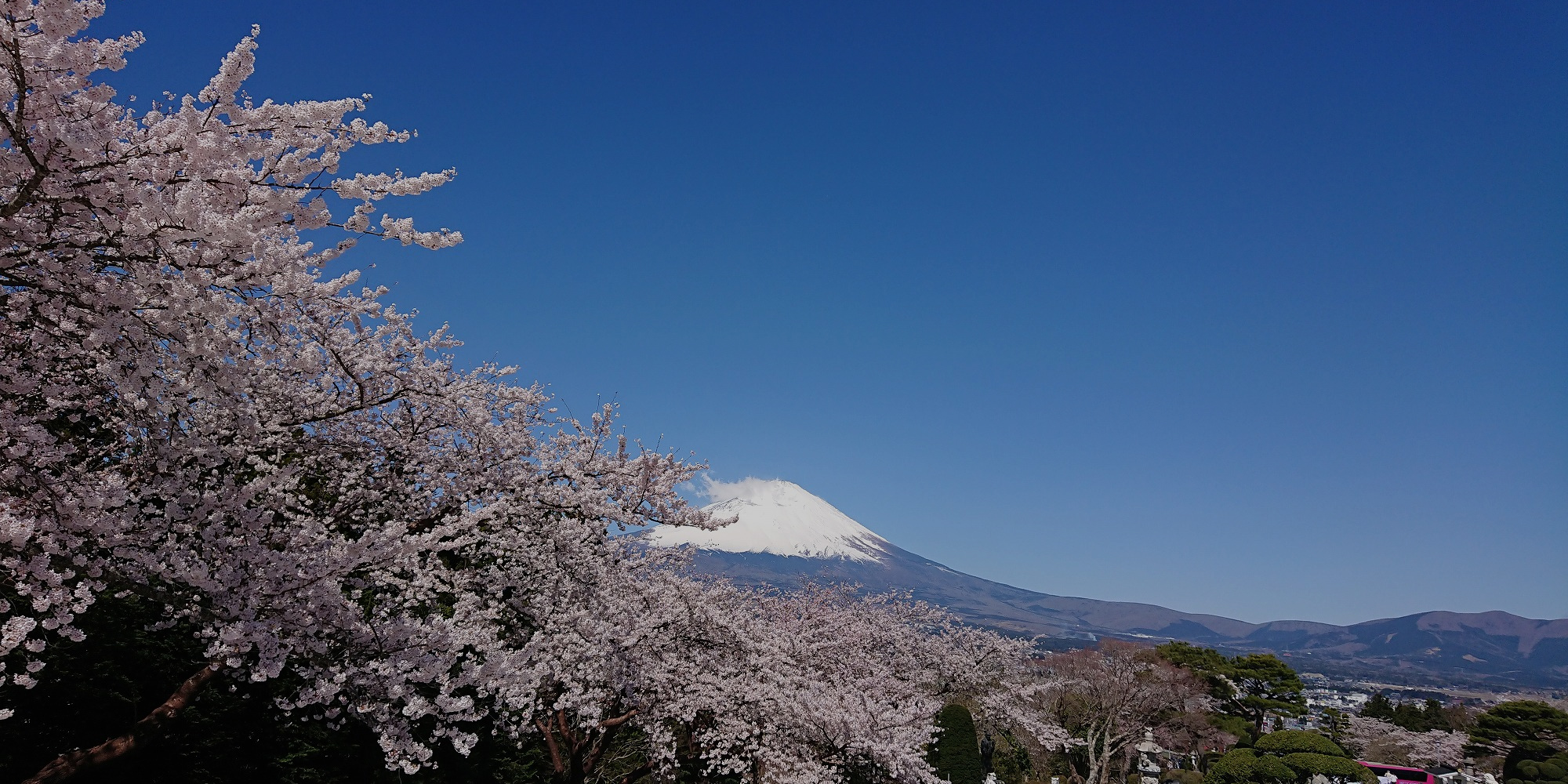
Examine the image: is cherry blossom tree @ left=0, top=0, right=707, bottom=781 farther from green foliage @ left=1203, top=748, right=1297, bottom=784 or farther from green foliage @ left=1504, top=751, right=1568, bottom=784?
green foliage @ left=1504, top=751, right=1568, bottom=784

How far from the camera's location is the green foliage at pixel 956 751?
19.5 meters

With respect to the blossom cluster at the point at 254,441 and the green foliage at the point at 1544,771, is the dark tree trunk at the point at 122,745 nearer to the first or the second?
the blossom cluster at the point at 254,441

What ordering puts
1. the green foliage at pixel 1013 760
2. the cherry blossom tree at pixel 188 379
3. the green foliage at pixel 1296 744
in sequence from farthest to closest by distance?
the green foliage at pixel 1013 760 → the green foliage at pixel 1296 744 → the cherry blossom tree at pixel 188 379

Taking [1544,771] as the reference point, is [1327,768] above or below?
below

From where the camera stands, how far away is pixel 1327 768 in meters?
24.1

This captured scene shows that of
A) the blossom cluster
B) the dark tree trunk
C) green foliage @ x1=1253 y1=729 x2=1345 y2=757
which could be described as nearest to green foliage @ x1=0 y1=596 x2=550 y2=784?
the blossom cluster

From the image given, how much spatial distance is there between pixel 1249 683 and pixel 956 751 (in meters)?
24.8

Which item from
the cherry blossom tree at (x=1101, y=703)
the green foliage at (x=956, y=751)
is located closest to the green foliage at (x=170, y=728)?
the green foliage at (x=956, y=751)

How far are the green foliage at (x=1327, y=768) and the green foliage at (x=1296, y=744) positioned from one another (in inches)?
32.1

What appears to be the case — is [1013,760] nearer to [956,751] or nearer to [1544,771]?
[956,751]

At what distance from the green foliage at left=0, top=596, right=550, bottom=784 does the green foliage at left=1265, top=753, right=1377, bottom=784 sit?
27819 millimetres

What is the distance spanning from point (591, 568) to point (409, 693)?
334 cm

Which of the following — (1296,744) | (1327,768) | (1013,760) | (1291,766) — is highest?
(1296,744)

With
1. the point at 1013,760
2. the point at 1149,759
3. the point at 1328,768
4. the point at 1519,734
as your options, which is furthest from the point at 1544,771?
the point at 1013,760
